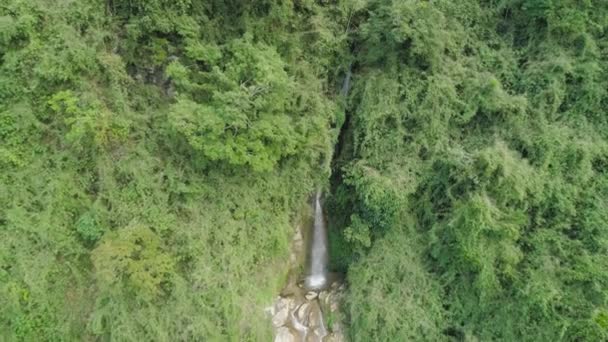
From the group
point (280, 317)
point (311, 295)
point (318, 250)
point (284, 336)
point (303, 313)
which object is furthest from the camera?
point (318, 250)

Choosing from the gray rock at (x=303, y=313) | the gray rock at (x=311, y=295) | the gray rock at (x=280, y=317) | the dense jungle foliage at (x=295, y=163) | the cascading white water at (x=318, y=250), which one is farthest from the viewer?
→ the cascading white water at (x=318, y=250)

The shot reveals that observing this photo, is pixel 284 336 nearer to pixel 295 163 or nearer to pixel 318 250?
pixel 318 250

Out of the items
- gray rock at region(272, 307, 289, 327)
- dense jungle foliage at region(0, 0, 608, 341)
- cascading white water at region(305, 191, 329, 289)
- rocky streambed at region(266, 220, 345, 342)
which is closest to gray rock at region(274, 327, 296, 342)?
rocky streambed at region(266, 220, 345, 342)

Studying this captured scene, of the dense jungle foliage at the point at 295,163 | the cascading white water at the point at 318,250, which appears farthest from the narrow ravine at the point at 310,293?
the dense jungle foliage at the point at 295,163

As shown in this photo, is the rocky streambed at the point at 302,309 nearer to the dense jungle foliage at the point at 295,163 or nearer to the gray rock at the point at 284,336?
the gray rock at the point at 284,336

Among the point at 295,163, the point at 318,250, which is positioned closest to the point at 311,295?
the point at 318,250

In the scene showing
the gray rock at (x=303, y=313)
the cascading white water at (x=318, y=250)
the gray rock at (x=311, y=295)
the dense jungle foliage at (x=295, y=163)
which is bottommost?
the gray rock at (x=303, y=313)

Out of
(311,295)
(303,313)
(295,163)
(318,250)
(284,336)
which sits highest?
(295,163)
